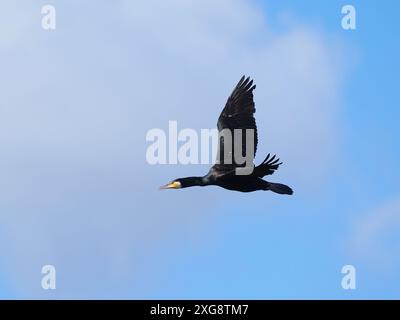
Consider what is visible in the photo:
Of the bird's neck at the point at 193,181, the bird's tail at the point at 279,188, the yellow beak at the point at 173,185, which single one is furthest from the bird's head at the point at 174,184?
the bird's tail at the point at 279,188

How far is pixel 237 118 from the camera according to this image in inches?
751

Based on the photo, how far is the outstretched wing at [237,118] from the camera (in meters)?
19.1

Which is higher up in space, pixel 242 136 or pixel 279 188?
pixel 242 136

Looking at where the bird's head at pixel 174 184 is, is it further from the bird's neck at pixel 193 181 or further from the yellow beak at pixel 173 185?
the bird's neck at pixel 193 181

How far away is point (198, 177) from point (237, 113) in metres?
1.51

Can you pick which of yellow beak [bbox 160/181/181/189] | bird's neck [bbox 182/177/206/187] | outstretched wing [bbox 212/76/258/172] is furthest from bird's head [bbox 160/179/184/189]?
outstretched wing [bbox 212/76/258/172]

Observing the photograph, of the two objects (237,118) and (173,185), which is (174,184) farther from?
(237,118)

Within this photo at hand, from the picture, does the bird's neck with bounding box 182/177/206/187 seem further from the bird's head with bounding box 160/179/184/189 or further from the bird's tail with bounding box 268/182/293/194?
the bird's tail with bounding box 268/182/293/194

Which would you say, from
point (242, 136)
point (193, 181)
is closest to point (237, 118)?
point (242, 136)
